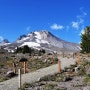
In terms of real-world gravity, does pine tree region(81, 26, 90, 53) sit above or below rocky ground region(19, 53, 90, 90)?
above

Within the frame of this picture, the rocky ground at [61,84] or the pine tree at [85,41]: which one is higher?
the pine tree at [85,41]

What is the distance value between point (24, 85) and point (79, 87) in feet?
14.2

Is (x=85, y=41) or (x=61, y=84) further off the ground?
(x=85, y=41)

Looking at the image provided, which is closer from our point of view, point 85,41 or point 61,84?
point 61,84

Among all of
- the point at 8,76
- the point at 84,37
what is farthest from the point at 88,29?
the point at 8,76

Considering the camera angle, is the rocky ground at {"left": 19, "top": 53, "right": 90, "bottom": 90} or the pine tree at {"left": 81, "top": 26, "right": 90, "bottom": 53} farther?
the pine tree at {"left": 81, "top": 26, "right": 90, "bottom": 53}

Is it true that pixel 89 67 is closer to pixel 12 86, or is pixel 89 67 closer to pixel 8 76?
pixel 8 76

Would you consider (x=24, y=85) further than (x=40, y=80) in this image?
No

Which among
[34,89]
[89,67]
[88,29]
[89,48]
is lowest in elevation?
[34,89]

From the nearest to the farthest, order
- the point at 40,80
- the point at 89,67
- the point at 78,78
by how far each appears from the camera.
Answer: the point at 40,80, the point at 78,78, the point at 89,67

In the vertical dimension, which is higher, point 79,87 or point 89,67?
point 89,67

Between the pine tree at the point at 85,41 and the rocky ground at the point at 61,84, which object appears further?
the pine tree at the point at 85,41

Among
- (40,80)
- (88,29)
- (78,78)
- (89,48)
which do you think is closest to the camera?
(40,80)

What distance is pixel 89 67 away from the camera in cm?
3741
